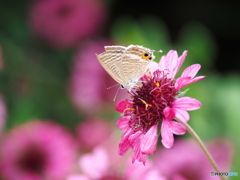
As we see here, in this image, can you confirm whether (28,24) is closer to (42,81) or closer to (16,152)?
(42,81)

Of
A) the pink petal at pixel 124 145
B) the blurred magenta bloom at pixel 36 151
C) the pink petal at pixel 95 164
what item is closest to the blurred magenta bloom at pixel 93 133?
the blurred magenta bloom at pixel 36 151

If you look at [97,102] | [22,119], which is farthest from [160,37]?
[22,119]

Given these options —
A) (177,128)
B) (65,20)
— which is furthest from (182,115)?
(65,20)

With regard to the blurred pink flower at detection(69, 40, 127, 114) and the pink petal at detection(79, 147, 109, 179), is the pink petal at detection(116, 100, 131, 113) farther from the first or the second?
the blurred pink flower at detection(69, 40, 127, 114)

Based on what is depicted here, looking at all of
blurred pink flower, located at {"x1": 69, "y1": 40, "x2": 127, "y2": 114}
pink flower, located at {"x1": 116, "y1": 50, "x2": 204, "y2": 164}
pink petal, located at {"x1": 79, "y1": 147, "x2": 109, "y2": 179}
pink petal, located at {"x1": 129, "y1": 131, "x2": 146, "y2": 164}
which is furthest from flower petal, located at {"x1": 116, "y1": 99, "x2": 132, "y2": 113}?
blurred pink flower, located at {"x1": 69, "y1": 40, "x2": 127, "y2": 114}

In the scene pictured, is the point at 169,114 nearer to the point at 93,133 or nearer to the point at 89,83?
the point at 93,133

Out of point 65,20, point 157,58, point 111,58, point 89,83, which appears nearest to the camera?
point 111,58
